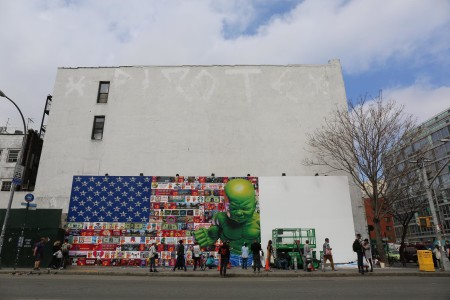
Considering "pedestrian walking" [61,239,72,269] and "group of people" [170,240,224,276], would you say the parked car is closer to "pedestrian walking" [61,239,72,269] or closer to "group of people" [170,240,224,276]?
"group of people" [170,240,224,276]

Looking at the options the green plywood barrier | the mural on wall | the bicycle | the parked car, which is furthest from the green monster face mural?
the parked car

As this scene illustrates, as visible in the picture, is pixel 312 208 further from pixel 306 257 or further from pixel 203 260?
pixel 203 260

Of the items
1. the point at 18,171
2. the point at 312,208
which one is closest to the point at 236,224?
the point at 312,208

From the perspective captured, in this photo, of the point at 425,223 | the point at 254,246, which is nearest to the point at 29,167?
the point at 254,246

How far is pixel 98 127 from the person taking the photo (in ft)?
91.3

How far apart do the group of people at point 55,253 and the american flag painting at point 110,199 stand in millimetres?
2789

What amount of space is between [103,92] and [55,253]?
14.9 meters

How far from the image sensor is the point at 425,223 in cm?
2080

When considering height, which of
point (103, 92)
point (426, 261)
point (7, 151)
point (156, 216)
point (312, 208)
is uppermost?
point (103, 92)

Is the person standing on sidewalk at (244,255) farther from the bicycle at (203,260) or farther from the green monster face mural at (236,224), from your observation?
the bicycle at (203,260)

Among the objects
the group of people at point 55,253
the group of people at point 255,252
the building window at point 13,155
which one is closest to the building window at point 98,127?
the group of people at point 55,253

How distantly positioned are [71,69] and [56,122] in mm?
5375

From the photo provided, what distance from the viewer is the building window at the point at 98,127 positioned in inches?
1083

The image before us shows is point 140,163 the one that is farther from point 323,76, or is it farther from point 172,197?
point 323,76
